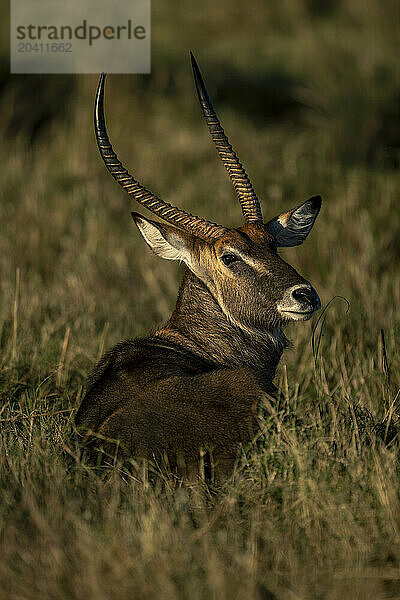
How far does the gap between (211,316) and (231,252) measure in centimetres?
43

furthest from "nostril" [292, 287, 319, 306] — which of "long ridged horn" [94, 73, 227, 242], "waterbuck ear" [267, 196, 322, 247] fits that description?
"waterbuck ear" [267, 196, 322, 247]

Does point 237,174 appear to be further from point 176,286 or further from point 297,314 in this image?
point 176,286

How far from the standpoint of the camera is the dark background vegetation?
348 centimetres

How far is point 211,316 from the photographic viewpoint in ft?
18.5

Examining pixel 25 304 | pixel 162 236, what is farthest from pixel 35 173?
pixel 162 236

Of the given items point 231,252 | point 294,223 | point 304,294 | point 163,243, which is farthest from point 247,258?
point 294,223

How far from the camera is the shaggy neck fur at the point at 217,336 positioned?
18.3ft

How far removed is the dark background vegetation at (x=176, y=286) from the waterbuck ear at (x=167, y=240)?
936 millimetres

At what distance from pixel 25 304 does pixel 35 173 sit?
415 cm

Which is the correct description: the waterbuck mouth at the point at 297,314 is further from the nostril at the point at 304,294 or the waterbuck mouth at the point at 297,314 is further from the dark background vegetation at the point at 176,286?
the dark background vegetation at the point at 176,286

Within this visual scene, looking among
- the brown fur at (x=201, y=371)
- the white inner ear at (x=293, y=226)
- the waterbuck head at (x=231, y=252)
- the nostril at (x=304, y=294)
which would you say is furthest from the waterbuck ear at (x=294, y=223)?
the nostril at (x=304, y=294)

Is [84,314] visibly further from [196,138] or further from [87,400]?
[196,138]

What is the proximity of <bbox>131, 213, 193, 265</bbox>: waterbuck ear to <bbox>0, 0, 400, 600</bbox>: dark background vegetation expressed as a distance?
0.94m

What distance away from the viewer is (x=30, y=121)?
1362 cm
